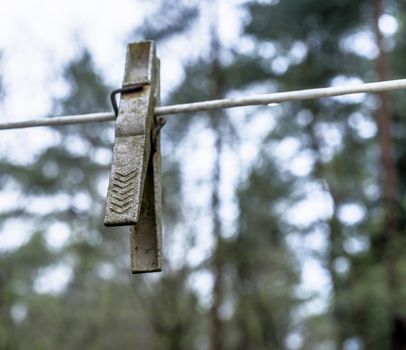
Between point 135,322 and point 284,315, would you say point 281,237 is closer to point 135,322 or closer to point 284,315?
point 284,315

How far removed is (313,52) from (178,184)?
281 centimetres

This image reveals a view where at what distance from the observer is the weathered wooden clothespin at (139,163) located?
44.3 inches

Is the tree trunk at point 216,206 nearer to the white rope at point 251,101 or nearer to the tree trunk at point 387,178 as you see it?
the tree trunk at point 387,178

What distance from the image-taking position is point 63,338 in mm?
10234

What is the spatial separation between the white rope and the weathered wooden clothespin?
0.18 feet

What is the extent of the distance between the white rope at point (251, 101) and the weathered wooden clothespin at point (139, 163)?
6cm

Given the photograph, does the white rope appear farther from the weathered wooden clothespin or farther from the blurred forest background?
the blurred forest background

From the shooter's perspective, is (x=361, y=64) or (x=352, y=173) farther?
(x=352, y=173)

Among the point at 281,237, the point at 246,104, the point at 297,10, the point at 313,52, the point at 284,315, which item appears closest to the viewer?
the point at 246,104

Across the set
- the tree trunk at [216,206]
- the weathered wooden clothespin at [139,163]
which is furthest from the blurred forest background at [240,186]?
the weathered wooden clothespin at [139,163]

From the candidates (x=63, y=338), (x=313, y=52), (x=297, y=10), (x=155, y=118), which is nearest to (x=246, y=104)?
(x=155, y=118)

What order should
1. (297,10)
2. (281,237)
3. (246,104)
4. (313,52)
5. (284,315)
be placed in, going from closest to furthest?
(246,104) → (297,10) → (313,52) → (281,237) → (284,315)

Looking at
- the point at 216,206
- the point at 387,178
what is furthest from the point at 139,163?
the point at 216,206

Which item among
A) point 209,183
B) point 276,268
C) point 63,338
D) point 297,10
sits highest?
point 297,10
